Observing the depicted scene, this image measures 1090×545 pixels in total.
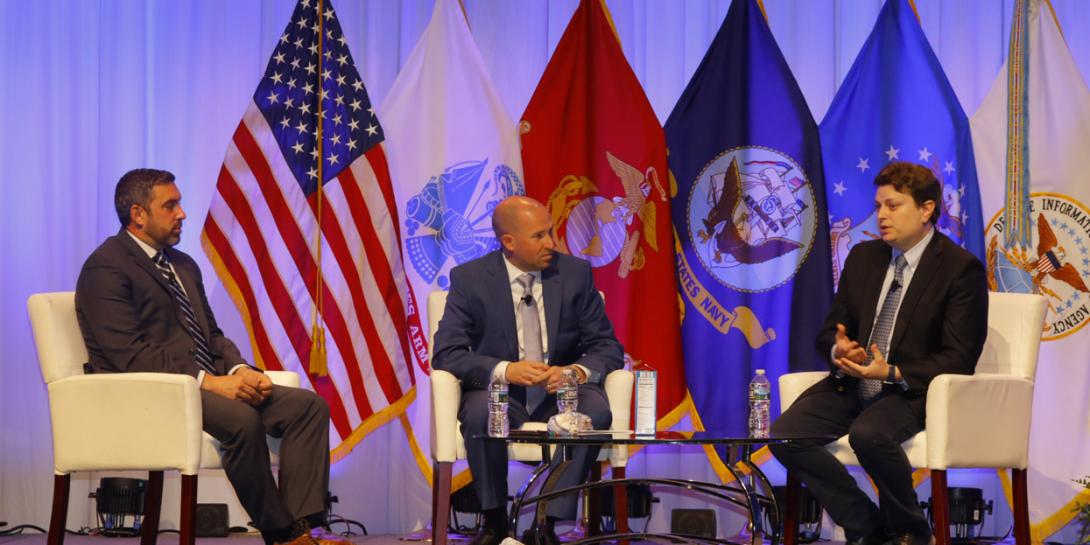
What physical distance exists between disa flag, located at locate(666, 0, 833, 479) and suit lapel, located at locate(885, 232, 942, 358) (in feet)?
3.84

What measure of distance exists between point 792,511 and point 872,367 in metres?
0.72

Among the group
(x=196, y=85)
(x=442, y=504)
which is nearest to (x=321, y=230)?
(x=196, y=85)

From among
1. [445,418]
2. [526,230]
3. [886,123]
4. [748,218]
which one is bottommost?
[445,418]

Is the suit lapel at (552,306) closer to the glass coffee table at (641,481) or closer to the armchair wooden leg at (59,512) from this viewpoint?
the glass coffee table at (641,481)

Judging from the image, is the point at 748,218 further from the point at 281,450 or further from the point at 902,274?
the point at 281,450

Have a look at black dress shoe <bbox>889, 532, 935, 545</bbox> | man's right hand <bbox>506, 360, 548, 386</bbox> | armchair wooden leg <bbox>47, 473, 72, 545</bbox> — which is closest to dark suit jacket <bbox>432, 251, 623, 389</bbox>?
man's right hand <bbox>506, 360, 548, 386</bbox>

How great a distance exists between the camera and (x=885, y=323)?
4.54 meters

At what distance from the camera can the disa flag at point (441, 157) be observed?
18.4ft

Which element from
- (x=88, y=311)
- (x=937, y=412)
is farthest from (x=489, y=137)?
(x=937, y=412)

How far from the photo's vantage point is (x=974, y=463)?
14.0 ft

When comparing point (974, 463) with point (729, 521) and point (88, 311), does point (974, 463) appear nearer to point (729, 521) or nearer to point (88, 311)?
point (729, 521)

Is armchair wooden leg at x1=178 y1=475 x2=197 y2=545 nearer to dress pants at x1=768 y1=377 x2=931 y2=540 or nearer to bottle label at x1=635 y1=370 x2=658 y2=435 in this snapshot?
bottle label at x1=635 y1=370 x2=658 y2=435

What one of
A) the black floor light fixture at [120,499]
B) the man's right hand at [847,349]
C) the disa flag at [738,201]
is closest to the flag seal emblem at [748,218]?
the disa flag at [738,201]

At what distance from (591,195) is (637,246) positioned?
1.09ft
